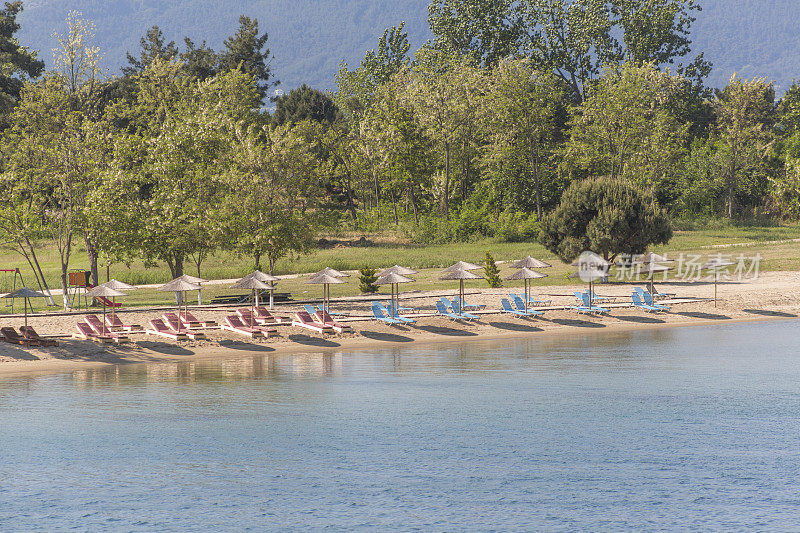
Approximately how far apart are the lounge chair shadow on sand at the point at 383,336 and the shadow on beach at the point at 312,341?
5.96 ft

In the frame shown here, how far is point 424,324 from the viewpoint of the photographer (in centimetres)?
4178

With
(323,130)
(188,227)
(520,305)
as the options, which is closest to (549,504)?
(520,305)

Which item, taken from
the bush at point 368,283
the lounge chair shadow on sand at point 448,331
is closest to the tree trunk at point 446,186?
the bush at point 368,283

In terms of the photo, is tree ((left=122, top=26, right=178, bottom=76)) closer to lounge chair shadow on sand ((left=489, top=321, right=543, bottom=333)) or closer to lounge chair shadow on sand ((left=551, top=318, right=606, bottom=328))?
lounge chair shadow on sand ((left=489, top=321, right=543, bottom=333))

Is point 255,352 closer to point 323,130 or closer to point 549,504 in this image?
point 549,504

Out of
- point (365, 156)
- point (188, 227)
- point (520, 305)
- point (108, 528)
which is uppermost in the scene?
point (365, 156)

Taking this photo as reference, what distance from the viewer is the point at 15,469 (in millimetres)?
22953

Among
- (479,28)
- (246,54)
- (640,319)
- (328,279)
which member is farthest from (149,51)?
(640,319)

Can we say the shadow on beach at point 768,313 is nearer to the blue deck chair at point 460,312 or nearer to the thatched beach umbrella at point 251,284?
the blue deck chair at point 460,312

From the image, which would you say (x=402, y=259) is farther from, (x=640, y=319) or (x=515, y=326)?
(x=640, y=319)

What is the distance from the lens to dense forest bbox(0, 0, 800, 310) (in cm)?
4694

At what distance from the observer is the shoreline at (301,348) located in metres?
33.7

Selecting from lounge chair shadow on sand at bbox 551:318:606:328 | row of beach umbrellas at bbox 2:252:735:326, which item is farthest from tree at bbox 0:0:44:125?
lounge chair shadow on sand at bbox 551:318:606:328

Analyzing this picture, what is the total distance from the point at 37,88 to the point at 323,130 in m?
41.1
